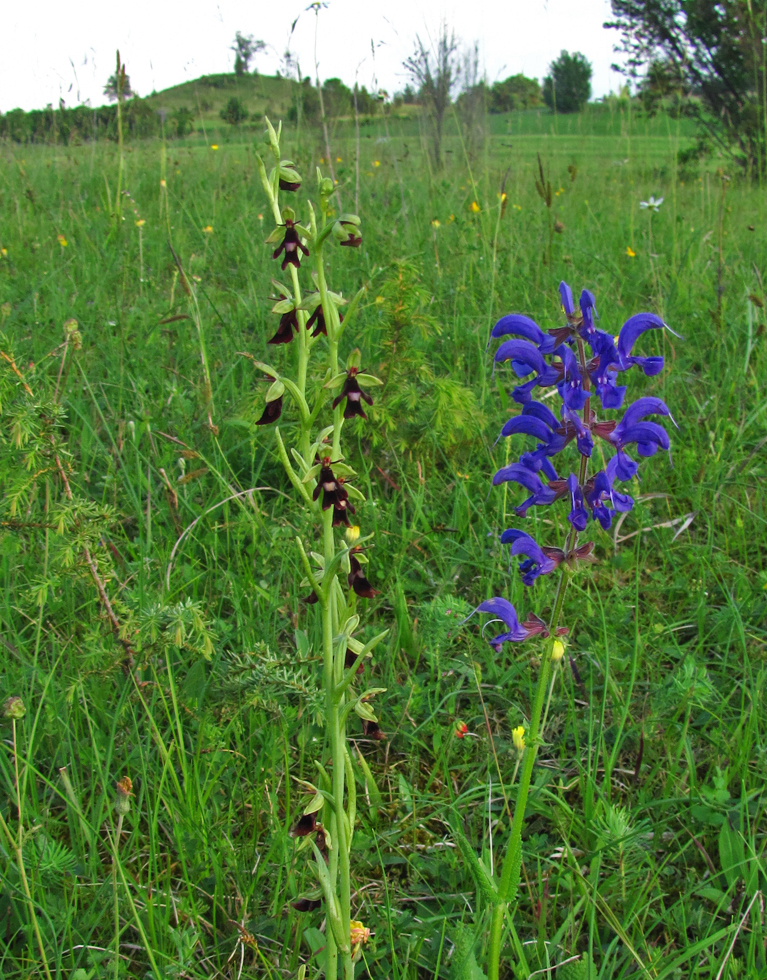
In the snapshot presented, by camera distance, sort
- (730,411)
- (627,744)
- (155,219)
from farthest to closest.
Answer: (155,219), (730,411), (627,744)

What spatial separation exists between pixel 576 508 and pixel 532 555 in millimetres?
127

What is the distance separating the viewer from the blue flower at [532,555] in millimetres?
1301

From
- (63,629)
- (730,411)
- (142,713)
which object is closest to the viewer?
(142,713)

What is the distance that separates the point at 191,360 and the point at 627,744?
2301mm

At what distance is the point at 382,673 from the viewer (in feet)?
6.57

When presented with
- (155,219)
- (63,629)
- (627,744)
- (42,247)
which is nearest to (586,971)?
(627,744)

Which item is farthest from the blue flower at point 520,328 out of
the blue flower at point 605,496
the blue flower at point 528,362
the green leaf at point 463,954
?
the green leaf at point 463,954

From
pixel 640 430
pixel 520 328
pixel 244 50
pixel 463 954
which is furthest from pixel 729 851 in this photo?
pixel 244 50

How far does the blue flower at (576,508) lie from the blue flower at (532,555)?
0.10m

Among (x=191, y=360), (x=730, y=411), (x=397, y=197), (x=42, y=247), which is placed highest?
(x=397, y=197)

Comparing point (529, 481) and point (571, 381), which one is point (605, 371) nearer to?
point (571, 381)

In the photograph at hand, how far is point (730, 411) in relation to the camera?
310 centimetres

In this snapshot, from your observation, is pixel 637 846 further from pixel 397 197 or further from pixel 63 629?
pixel 397 197

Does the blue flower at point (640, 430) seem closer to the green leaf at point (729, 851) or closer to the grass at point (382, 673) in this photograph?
the grass at point (382, 673)
